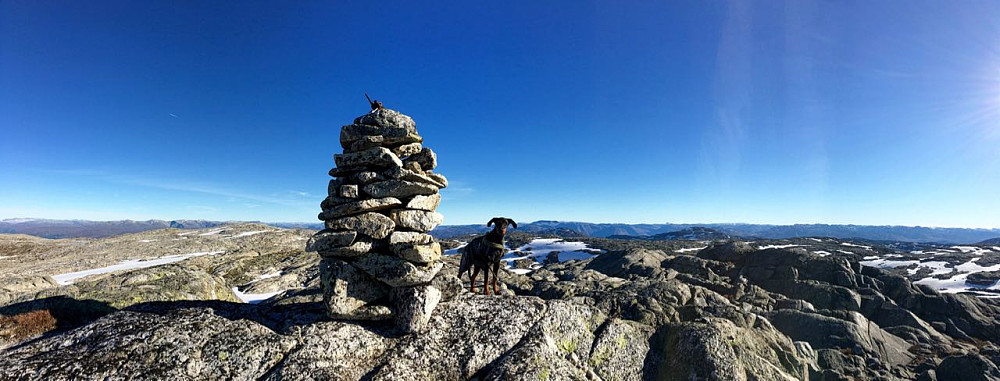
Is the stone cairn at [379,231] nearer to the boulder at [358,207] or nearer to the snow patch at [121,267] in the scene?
the boulder at [358,207]

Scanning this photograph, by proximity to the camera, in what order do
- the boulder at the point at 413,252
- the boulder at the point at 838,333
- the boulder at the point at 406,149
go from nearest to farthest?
the boulder at the point at 413,252 < the boulder at the point at 406,149 < the boulder at the point at 838,333

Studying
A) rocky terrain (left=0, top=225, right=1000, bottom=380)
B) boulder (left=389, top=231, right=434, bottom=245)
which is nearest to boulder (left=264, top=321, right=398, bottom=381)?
rocky terrain (left=0, top=225, right=1000, bottom=380)

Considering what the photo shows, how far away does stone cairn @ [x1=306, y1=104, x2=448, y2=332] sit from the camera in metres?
8.52

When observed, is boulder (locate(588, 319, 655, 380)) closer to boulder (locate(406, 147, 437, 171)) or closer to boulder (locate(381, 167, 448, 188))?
boulder (locate(381, 167, 448, 188))

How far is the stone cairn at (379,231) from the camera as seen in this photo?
852 cm

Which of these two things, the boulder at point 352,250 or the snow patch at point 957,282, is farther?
the snow patch at point 957,282

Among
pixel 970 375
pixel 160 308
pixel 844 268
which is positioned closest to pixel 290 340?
pixel 160 308

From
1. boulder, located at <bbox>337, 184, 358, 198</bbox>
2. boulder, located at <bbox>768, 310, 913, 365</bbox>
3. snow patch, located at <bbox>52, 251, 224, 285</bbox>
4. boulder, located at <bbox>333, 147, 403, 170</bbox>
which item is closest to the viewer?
boulder, located at <bbox>337, 184, 358, 198</bbox>

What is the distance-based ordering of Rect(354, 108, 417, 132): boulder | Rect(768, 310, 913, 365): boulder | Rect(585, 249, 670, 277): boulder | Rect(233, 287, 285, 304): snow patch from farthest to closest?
1. Rect(585, 249, 670, 277): boulder
2. Rect(768, 310, 913, 365): boulder
3. Rect(233, 287, 285, 304): snow patch
4. Rect(354, 108, 417, 132): boulder

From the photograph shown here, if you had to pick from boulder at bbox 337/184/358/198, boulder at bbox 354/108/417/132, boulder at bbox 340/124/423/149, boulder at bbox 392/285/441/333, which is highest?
boulder at bbox 354/108/417/132

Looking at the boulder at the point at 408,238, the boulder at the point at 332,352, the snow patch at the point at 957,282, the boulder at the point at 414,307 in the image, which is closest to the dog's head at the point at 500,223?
the boulder at the point at 408,238

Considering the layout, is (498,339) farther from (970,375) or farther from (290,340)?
(970,375)

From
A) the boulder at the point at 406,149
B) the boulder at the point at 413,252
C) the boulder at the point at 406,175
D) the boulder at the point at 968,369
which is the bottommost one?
the boulder at the point at 968,369

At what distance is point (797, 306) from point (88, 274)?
5946 cm
